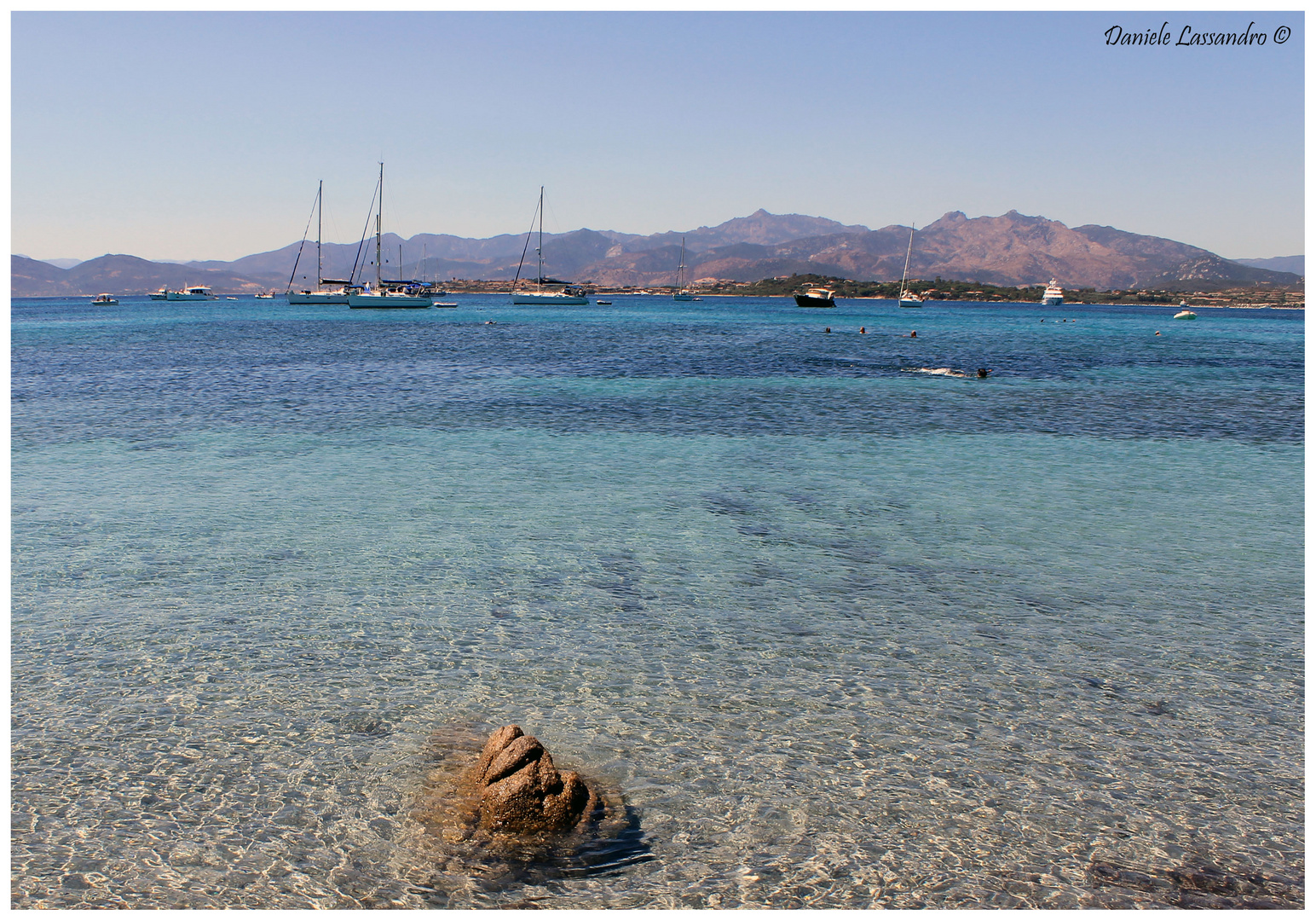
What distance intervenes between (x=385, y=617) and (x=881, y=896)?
6615 mm

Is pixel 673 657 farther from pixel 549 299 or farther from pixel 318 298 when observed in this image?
pixel 549 299

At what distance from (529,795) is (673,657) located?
3268 mm

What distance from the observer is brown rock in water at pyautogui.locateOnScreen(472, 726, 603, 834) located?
618 centimetres

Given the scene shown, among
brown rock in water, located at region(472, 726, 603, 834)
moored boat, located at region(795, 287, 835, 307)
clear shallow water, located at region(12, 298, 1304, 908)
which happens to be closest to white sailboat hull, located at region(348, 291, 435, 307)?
moored boat, located at region(795, 287, 835, 307)

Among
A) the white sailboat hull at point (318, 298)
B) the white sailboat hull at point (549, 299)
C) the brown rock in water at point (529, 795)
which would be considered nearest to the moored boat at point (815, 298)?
the white sailboat hull at point (549, 299)

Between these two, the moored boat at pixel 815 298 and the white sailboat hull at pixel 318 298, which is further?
the white sailboat hull at pixel 318 298

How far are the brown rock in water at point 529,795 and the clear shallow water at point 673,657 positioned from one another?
0.43m

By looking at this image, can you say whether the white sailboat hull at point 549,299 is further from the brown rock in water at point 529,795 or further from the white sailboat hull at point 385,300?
the brown rock in water at point 529,795

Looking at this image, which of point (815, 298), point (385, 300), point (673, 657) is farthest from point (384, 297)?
point (673, 657)

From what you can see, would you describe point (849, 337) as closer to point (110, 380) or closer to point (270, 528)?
point (110, 380)

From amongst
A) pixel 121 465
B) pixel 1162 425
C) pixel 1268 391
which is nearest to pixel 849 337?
pixel 1268 391

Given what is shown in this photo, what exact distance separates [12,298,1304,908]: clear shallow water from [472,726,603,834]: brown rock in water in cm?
43

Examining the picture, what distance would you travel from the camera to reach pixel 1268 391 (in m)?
36.3

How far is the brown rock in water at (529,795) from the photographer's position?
6.18 meters
